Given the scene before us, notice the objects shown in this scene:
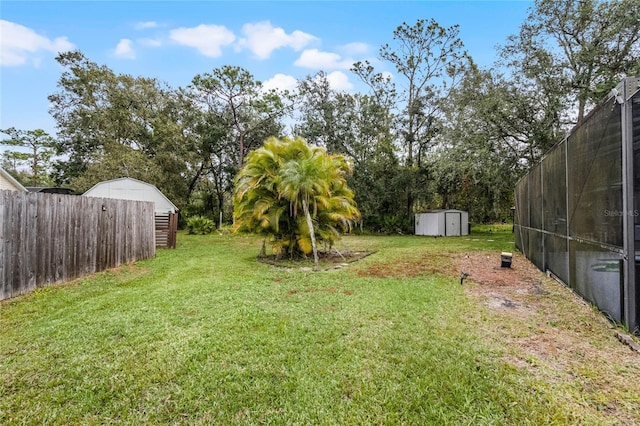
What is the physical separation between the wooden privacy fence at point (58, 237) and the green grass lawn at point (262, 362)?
20.4 inches

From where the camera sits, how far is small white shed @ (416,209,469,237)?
16000 millimetres

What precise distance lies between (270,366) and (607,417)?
2.12 meters

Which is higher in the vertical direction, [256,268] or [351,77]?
[351,77]

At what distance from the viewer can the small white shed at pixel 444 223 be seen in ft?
52.5

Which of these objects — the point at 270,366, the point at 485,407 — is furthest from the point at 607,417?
the point at 270,366

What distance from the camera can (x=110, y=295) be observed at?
4434 mm

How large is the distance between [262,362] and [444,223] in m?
15.3

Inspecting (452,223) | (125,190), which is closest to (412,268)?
(452,223)

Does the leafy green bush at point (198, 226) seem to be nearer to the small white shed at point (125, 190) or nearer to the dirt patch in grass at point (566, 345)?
the small white shed at point (125, 190)

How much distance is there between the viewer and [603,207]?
3277mm

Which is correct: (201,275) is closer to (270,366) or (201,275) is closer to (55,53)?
(270,366)

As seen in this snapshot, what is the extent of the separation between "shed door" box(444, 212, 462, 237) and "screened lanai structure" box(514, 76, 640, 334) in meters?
11.0

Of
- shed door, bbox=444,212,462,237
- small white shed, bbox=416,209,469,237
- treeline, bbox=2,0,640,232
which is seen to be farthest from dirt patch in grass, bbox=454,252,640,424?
shed door, bbox=444,212,462,237

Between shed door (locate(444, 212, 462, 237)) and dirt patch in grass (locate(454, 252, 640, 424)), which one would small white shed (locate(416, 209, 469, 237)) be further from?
dirt patch in grass (locate(454, 252, 640, 424))
